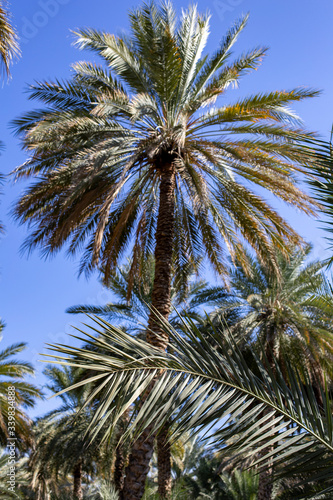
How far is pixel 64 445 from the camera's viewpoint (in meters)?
17.3

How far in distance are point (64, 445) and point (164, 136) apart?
13607mm

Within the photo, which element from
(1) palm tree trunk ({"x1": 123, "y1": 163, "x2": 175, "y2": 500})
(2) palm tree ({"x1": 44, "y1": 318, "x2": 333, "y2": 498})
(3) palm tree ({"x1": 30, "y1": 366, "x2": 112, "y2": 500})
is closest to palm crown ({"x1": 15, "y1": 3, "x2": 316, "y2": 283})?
(1) palm tree trunk ({"x1": 123, "y1": 163, "x2": 175, "y2": 500})

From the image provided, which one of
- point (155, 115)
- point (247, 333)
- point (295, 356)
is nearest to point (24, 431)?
point (247, 333)

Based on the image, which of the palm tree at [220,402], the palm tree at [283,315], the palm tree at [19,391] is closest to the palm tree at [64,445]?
the palm tree at [19,391]

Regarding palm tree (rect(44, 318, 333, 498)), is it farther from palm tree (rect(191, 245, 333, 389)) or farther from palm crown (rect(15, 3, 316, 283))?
palm tree (rect(191, 245, 333, 389))

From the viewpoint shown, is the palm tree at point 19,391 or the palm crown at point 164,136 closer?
the palm crown at point 164,136

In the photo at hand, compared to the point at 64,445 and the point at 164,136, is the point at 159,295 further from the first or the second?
the point at 64,445

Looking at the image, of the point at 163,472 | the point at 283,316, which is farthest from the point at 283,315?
the point at 163,472

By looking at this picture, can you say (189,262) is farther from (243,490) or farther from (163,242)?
(243,490)

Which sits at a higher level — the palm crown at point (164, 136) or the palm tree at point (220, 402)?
the palm crown at point (164, 136)

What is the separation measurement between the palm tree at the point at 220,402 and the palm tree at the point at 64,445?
1321 centimetres

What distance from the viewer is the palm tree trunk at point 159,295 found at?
24.3ft

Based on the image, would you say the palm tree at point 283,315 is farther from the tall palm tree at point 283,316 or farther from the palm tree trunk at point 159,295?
the palm tree trunk at point 159,295

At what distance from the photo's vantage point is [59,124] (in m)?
9.01
